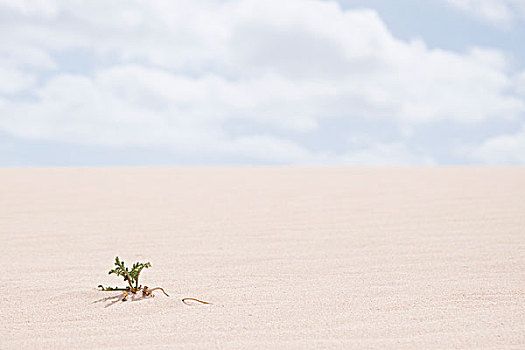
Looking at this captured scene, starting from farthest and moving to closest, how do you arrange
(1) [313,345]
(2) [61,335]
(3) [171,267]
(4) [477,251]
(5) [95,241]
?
(5) [95,241] < (4) [477,251] < (3) [171,267] < (2) [61,335] < (1) [313,345]

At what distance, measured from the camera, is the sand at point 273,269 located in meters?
2.36

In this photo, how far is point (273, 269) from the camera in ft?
12.0

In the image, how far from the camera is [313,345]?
219cm

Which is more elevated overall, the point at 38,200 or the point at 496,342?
the point at 38,200

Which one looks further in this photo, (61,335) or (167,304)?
(167,304)

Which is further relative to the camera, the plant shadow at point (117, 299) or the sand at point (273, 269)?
the plant shadow at point (117, 299)

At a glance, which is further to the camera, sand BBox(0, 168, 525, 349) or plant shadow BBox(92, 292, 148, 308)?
plant shadow BBox(92, 292, 148, 308)

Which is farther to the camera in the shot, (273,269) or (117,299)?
(273,269)

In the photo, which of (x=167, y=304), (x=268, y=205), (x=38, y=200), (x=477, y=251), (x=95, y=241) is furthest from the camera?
(x=38, y=200)

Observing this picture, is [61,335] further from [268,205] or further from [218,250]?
[268,205]

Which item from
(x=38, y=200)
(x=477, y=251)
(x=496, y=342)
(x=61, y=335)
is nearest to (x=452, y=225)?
(x=477, y=251)

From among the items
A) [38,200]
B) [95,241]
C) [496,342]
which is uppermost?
[38,200]

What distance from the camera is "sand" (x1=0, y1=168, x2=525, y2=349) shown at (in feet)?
7.75

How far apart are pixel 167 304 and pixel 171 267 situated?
1066 mm
